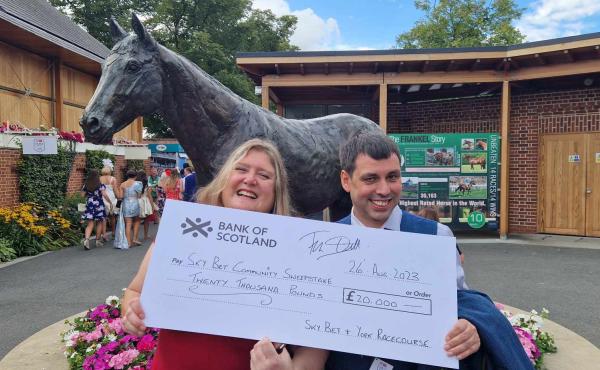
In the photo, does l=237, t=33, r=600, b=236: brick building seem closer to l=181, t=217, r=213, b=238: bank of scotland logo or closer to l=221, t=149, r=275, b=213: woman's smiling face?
l=221, t=149, r=275, b=213: woman's smiling face

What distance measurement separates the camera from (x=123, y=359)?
117 inches

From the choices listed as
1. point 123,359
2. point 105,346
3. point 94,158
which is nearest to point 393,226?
point 123,359

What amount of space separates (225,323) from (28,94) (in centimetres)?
1364

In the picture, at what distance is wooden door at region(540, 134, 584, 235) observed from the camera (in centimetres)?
1070

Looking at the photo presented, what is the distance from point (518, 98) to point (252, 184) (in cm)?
1122

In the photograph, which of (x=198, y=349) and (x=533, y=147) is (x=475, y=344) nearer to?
(x=198, y=349)

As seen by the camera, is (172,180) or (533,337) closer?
(533,337)

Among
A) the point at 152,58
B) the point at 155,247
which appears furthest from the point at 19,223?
the point at 155,247

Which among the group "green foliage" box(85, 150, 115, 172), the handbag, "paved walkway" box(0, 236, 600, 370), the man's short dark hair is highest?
"green foliage" box(85, 150, 115, 172)

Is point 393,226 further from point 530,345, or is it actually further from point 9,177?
point 9,177

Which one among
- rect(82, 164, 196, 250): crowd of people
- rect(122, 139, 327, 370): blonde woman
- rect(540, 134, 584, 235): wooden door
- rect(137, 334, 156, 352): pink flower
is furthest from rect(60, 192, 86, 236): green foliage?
rect(540, 134, 584, 235): wooden door

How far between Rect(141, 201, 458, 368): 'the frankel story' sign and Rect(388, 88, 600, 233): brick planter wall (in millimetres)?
11004

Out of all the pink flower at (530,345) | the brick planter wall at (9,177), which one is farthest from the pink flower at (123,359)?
the brick planter wall at (9,177)

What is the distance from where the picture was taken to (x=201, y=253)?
1511 millimetres
